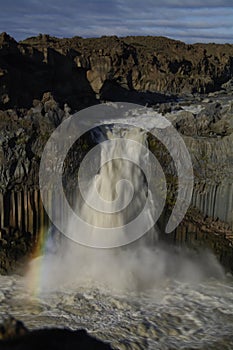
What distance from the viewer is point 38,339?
5.01 metres

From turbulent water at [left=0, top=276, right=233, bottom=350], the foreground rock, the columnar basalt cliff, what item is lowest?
turbulent water at [left=0, top=276, right=233, bottom=350]

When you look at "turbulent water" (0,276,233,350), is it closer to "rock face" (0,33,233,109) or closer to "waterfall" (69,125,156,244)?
"waterfall" (69,125,156,244)

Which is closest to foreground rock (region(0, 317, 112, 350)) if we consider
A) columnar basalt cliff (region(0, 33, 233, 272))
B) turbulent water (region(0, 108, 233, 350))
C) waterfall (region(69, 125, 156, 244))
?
turbulent water (region(0, 108, 233, 350))

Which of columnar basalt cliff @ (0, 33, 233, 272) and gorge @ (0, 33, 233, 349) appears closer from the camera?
gorge @ (0, 33, 233, 349)

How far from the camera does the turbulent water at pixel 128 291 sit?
879 centimetres

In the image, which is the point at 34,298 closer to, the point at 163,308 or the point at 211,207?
the point at 163,308

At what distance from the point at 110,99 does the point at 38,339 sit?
23946 millimetres

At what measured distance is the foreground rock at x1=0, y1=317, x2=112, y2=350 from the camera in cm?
465

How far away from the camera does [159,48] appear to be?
136 ft

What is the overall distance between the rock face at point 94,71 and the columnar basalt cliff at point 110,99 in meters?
0.06

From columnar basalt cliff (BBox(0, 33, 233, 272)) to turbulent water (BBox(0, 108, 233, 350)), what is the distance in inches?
31.3

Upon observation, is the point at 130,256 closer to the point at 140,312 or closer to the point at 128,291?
the point at 128,291

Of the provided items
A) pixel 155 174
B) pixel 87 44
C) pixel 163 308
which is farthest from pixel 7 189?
pixel 87 44

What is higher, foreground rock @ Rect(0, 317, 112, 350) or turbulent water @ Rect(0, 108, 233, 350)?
foreground rock @ Rect(0, 317, 112, 350)
